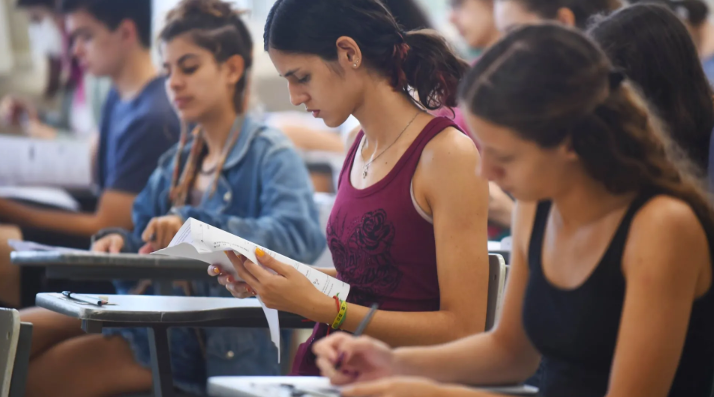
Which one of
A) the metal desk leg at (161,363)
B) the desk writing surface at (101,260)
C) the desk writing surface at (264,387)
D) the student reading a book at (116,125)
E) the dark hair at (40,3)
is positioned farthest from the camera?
the dark hair at (40,3)

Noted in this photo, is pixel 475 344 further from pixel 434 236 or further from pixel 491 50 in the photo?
pixel 491 50

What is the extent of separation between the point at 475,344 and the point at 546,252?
162mm

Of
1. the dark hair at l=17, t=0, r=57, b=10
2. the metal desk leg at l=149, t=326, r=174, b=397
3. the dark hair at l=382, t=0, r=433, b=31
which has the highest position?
the dark hair at l=17, t=0, r=57, b=10

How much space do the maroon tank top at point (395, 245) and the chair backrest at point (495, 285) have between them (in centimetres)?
9

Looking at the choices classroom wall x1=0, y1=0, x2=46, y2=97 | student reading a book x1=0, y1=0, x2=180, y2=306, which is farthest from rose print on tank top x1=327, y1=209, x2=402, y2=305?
classroom wall x1=0, y1=0, x2=46, y2=97

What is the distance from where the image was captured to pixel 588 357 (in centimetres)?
108

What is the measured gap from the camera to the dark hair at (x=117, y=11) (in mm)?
2857

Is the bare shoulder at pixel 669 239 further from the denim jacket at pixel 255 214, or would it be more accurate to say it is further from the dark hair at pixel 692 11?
the dark hair at pixel 692 11

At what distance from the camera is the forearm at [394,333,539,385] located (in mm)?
1149

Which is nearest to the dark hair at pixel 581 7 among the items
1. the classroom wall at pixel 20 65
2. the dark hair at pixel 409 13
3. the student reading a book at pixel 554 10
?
the student reading a book at pixel 554 10

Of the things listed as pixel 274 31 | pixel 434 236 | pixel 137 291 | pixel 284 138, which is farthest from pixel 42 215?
pixel 434 236

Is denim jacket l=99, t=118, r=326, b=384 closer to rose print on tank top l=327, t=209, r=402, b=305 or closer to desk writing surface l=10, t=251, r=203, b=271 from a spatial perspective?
desk writing surface l=10, t=251, r=203, b=271

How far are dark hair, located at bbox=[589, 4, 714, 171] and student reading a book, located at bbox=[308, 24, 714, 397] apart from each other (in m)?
0.53

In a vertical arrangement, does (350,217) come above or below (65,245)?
above
